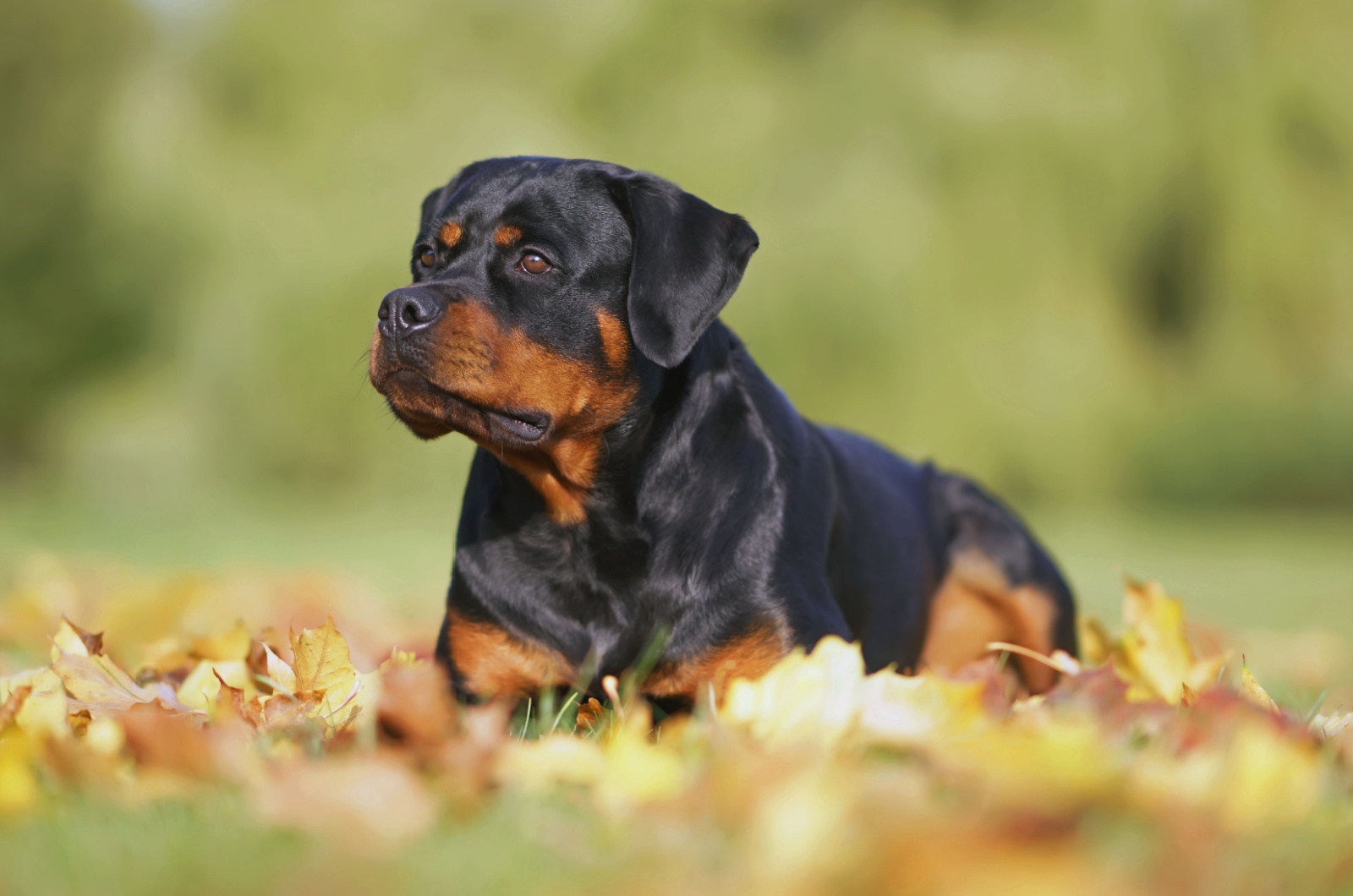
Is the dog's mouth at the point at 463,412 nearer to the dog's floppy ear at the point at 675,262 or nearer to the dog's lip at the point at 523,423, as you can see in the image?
the dog's lip at the point at 523,423

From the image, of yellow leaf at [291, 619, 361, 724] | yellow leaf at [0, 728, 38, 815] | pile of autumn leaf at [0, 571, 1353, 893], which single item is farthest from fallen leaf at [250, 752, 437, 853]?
Result: yellow leaf at [291, 619, 361, 724]

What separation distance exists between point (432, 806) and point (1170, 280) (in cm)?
1143

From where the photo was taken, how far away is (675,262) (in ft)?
8.99

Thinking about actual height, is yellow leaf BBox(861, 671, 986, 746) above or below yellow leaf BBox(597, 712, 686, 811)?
above

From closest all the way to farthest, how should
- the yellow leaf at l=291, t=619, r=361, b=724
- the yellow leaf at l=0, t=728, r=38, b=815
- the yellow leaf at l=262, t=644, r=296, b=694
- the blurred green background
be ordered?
the yellow leaf at l=0, t=728, r=38, b=815 → the yellow leaf at l=291, t=619, r=361, b=724 → the yellow leaf at l=262, t=644, r=296, b=694 → the blurred green background

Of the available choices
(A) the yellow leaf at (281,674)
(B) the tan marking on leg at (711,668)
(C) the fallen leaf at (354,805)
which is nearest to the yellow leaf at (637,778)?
(C) the fallen leaf at (354,805)

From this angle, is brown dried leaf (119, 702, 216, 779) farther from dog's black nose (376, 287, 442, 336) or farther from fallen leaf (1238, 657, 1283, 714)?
fallen leaf (1238, 657, 1283, 714)

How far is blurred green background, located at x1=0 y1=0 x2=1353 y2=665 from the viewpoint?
36.6ft

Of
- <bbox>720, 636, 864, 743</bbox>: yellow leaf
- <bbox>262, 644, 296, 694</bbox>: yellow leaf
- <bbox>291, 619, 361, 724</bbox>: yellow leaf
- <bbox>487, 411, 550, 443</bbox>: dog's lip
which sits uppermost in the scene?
<bbox>487, 411, 550, 443</bbox>: dog's lip

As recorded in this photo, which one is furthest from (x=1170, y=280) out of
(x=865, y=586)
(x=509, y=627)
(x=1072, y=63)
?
(x=509, y=627)

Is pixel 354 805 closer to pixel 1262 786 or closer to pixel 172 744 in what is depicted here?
pixel 172 744

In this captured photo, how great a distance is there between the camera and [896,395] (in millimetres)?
11352

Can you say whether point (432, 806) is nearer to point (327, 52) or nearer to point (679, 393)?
point (679, 393)

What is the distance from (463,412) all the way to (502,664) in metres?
0.54
